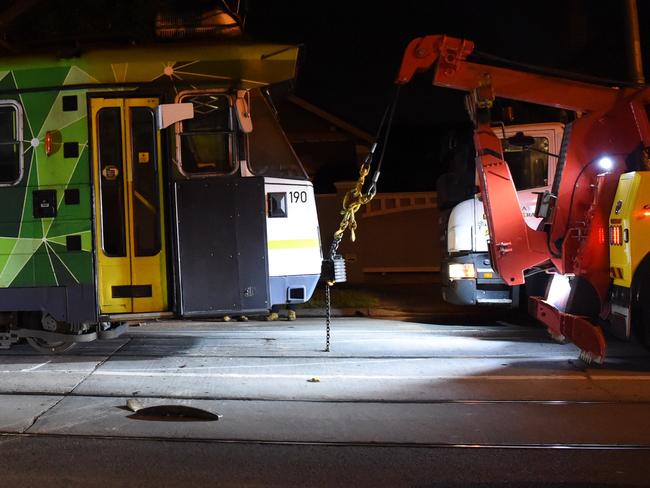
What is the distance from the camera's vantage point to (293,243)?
6.75 m

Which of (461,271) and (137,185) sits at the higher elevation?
(137,185)

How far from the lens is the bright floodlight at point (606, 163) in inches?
276

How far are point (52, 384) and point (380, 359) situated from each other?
12.0 feet

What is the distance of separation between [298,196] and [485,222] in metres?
3.48

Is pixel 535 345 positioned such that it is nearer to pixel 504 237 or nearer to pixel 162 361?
pixel 504 237

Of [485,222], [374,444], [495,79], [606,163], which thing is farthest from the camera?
[485,222]

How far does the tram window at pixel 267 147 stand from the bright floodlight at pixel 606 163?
353 cm

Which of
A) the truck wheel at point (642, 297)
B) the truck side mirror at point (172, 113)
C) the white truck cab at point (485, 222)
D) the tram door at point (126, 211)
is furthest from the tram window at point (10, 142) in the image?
the truck wheel at point (642, 297)

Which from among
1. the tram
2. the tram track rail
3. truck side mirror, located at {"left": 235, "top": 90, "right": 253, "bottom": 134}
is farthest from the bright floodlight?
truck side mirror, located at {"left": 235, "top": 90, "right": 253, "bottom": 134}

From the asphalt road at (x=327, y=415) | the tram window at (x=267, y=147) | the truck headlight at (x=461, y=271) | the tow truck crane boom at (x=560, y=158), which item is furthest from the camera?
the truck headlight at (x=461, y=271)

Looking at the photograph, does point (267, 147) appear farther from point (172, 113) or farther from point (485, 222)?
point (485, 222)

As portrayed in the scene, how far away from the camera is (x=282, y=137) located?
22.3 ft

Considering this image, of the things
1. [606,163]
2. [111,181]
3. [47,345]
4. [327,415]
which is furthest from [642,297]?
[47,345]

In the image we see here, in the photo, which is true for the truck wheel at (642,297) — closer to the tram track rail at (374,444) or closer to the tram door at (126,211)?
the tram track rail at (374,444)
